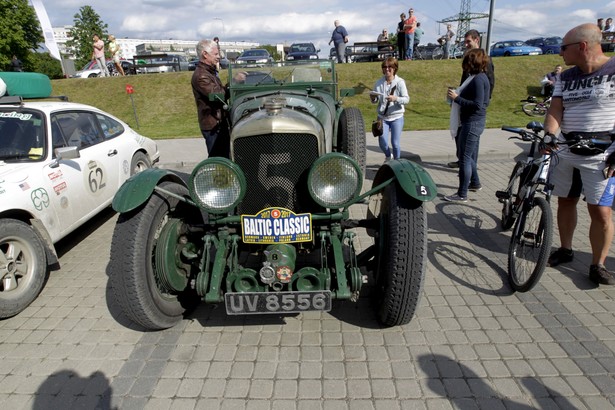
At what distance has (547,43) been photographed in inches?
993

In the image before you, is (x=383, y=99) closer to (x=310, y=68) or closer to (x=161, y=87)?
(x=310, y=68)

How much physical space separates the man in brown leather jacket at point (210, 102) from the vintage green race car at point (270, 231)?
6.40ft

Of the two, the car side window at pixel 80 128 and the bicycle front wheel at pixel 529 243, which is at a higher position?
the car side window at pixel 80 128

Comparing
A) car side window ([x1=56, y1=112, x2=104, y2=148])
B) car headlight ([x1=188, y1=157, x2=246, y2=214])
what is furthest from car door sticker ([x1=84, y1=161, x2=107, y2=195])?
car headlight ([x1=188, y1=157, x2=246, y2=214])

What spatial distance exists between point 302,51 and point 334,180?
64.5ft

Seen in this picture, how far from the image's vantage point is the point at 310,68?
5.10m

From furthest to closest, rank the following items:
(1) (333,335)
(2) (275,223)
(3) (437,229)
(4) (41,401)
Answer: (3) (437,229) < (1) (333,335) < (2) (275,223) < (4) (41,401)

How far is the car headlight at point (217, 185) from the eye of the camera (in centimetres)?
257


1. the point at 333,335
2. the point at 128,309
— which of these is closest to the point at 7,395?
the point at 128,309

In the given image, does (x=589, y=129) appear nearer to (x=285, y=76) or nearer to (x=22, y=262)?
(x=285, y=76)

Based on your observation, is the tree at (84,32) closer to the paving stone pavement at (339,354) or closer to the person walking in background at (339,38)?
the person walking in background at (339,38)

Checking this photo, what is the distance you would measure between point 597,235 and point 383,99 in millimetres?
3629

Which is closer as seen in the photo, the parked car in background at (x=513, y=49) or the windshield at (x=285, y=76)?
the windshield at (x=285, y=76)

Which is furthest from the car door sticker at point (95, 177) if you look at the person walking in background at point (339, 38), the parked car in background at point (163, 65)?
the parked car in background at point (163, 65)
